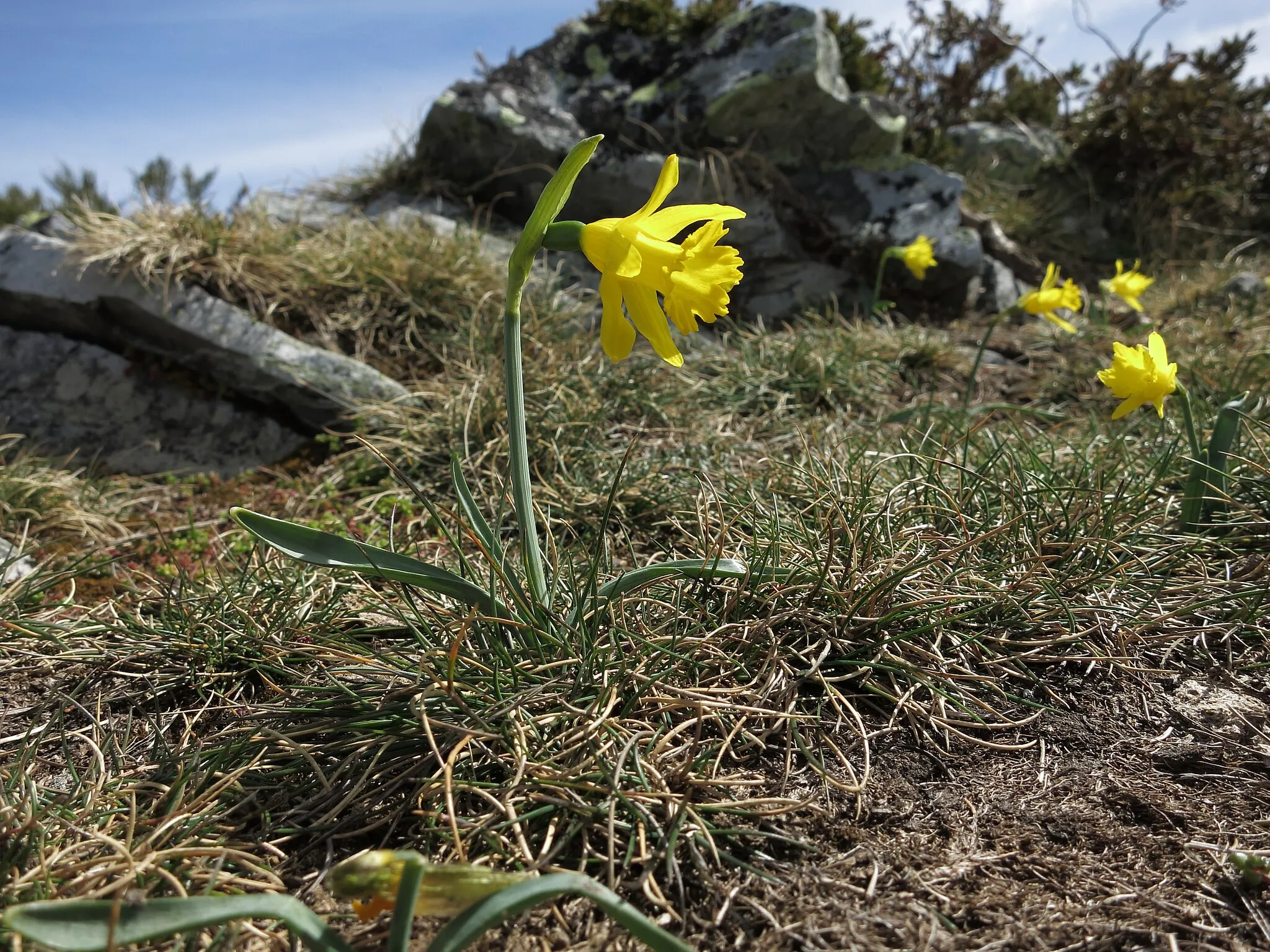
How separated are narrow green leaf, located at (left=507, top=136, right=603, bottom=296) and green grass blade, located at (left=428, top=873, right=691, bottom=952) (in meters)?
0.89

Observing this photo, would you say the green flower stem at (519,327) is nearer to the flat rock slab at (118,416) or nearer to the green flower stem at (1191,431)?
the green flower stem at (1191,431)

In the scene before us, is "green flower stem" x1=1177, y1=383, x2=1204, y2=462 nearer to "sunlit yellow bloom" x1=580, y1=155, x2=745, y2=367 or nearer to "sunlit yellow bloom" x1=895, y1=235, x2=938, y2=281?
"sunlit yellow bloom" x1=580, y1=155, x2=745, y2=367

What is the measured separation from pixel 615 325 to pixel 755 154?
455cm

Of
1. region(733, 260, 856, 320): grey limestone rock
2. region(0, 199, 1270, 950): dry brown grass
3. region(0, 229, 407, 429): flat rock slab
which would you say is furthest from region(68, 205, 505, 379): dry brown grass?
region(733, 260, 856, 320): grey limestone rock

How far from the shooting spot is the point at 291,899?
99 cm

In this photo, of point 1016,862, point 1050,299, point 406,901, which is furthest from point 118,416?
point 1050,299

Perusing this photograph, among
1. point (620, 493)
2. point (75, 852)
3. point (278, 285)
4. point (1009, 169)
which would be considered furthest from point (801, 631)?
point (1009, 169)

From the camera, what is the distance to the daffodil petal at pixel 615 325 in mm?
1401

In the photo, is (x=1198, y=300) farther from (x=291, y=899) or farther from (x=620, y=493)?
(x=291, y=899)

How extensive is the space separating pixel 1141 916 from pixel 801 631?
29.5 inches

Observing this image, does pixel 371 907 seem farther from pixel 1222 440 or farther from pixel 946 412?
pixel 946 412

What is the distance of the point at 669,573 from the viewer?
170 centimetres

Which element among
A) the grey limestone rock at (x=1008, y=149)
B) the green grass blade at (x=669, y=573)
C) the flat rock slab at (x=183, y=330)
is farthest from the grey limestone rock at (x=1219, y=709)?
the grey limestone rock at (x=1008, y=149)

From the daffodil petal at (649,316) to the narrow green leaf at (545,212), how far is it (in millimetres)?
167
